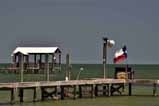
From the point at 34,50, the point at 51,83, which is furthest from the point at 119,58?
→ the point at 34,50

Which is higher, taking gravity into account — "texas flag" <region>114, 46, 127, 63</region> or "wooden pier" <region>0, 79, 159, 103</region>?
"texas flag" <region>114, 46, 127, 63</region>

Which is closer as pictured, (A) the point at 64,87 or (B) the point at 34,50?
(A) the point at 64,87

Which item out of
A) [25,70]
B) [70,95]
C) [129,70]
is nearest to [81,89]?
[70,95]

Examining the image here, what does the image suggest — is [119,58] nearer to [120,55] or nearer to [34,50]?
[120,55]

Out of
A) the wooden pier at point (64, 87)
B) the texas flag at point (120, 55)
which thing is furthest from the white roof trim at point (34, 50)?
the texas flag at point (120, 55)

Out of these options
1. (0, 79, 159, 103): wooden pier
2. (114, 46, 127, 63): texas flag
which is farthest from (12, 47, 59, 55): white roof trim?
(114, 46, 127, 63): texas flag

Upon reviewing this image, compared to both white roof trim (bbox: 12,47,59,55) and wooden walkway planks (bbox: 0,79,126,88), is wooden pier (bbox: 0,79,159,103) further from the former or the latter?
white roof trim (bbox: 12,47,59,55)

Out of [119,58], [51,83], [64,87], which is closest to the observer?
[51,83]

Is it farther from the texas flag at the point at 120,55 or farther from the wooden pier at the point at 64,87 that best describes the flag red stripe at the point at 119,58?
the wooden pier at the point at 64,87

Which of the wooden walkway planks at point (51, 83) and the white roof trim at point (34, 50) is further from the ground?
the white roof trim at point (34, 50)

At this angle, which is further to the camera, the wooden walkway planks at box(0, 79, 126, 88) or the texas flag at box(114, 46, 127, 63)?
the texas flag at box(114, 46, 127, 63)

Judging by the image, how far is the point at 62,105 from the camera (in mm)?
37125

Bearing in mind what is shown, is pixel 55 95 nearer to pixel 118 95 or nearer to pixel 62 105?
pixel 62 105

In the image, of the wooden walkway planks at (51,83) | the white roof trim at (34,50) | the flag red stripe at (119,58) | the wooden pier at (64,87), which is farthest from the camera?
the white roof trim at (34,50)
